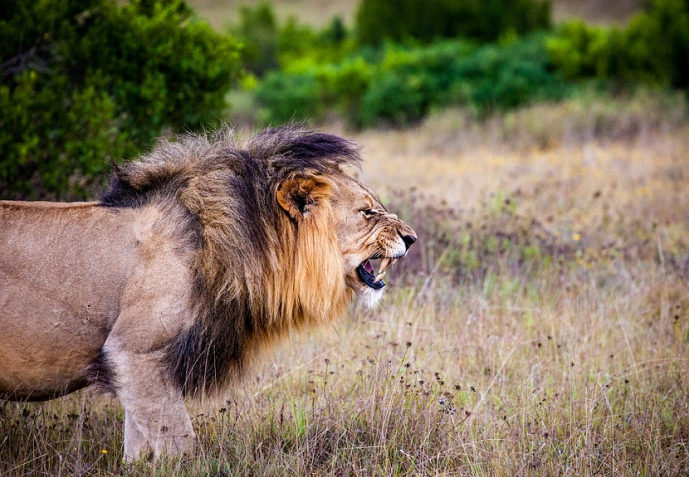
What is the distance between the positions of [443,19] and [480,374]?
93.2 feet

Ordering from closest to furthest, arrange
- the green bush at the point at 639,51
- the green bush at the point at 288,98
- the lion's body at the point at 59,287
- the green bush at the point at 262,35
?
1. the lion's body at the point at 59,287
2. the green bush at the point at 639,51
3. the green bush at the point at 288,98
4. the green bush at the point at 262,35

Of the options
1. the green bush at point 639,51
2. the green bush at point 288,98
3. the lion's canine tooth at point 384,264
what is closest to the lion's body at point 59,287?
the lion's canine tooth at point 384,264

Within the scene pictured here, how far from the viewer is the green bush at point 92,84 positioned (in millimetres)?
5703

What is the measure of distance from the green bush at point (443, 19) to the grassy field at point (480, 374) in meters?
23.4

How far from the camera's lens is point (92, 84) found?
6070mm

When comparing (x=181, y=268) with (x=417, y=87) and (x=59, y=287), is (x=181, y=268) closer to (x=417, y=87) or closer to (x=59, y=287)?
(x=59, y=287)

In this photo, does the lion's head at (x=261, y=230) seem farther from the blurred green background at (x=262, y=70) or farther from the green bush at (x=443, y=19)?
the green bush at (x=443, y=19)

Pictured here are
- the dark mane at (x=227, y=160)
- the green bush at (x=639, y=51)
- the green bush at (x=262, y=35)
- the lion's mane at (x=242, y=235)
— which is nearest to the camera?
the lion's mane at (x=242, y=235)

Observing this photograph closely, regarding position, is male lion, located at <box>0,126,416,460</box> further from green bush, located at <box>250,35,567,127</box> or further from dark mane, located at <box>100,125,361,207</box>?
green bush, located at <box>250,35,567,127</box>

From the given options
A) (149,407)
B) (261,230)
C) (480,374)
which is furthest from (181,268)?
(480,374)

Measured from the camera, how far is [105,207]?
332 cm

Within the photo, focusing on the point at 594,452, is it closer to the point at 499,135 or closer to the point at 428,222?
the point at 428,222

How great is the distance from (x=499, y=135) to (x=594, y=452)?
37.9ft

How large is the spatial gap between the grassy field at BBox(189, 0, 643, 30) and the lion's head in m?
40.9
